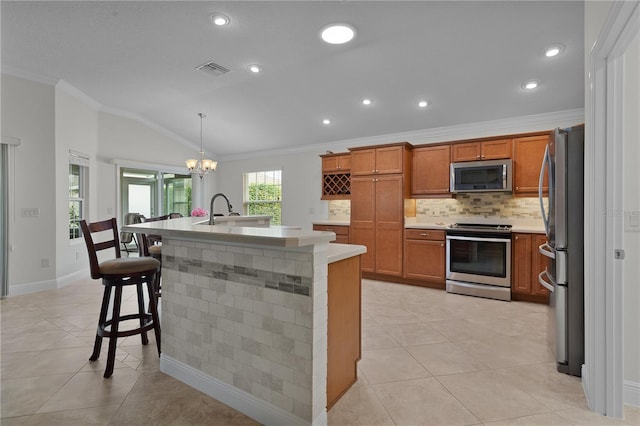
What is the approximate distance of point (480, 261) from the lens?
411 cm

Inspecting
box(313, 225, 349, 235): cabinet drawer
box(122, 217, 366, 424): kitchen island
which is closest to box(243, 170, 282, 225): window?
box(313, 225, 349, 235): cabinet drawer

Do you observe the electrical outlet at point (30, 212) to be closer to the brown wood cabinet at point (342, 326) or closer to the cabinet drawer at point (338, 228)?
the cabinet drawer at point (338, 228)

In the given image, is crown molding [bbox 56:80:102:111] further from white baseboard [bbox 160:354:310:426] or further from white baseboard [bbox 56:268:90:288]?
white baseboard [bbox 160:354:310:426]

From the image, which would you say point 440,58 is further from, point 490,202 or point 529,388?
point 529,388

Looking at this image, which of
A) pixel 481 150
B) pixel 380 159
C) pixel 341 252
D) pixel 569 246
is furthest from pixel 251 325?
pixel 481 150

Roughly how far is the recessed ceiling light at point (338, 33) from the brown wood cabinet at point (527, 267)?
10.2 ft

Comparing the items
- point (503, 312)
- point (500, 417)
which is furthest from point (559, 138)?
point (503, 312)

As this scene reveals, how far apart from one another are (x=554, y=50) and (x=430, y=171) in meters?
2.03

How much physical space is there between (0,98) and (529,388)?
6.22m

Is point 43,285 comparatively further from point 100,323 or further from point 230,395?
point 230,395

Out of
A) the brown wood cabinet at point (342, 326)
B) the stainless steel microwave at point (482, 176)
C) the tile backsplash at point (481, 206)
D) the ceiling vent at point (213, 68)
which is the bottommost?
the brown wood cabinet at point (342, 326)

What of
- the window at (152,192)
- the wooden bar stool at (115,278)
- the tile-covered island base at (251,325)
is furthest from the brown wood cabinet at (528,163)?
the window at (152,192)

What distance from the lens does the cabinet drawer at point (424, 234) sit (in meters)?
4.43

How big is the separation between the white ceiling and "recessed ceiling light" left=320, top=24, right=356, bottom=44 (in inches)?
3.6
